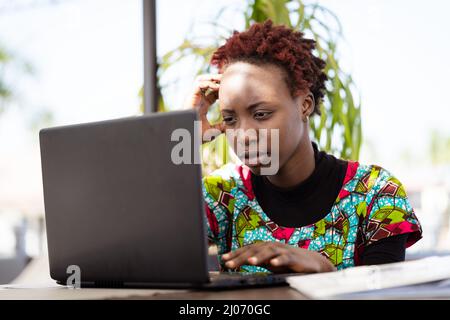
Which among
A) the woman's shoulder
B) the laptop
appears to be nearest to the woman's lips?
the woman's shoulder

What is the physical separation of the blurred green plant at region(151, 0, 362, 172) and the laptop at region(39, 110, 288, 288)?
4.76 feet

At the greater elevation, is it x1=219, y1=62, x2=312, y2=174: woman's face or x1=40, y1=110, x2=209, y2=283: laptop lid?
x1=219, y1=62, x2=312, y2=174: woman's face

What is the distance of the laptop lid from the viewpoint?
773 millimetres

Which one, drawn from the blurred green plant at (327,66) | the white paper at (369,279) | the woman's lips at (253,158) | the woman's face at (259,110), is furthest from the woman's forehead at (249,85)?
the blurred green plant at (327,66)

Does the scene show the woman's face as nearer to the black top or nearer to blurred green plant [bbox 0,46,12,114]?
the black top

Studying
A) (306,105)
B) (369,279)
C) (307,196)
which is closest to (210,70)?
(306,105)

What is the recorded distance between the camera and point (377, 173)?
1381 mm

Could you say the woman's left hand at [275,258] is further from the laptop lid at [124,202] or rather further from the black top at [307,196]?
the black top at [307,196]

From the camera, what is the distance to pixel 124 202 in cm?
83

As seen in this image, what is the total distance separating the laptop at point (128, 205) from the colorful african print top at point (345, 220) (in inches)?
18.2

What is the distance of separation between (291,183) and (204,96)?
358 millimetres

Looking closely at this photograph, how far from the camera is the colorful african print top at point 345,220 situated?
126 cm
